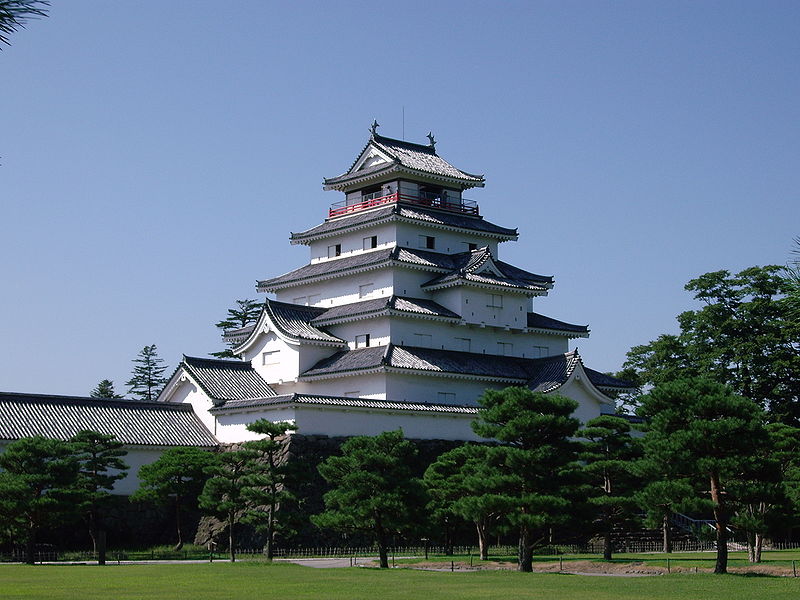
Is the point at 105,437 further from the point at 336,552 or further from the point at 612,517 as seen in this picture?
the point at 612,517

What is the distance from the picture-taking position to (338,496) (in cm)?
3484

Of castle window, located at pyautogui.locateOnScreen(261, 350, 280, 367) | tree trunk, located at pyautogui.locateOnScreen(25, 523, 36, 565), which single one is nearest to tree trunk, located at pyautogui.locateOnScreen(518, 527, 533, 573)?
tree trunk, located at pyautogui.locateOnScreen(25, 523, 36, 565)

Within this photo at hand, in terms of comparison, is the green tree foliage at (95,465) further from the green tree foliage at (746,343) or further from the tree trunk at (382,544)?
the green tree foliage at (746,343)

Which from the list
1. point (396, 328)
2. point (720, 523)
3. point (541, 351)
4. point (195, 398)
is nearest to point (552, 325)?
point (541, 351)

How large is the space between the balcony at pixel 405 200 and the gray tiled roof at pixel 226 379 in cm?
1086

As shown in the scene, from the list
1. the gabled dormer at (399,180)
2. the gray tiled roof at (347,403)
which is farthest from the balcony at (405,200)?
the gray tiled roof at (347,403)

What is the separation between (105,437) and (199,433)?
24.3 ft

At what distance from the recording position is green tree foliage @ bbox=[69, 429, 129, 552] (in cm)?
3984

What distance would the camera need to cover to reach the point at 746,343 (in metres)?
60.4

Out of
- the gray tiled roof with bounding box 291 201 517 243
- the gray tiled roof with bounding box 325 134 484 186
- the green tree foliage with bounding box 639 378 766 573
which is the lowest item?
the green tree foliage with bounding box 639 378 766 573

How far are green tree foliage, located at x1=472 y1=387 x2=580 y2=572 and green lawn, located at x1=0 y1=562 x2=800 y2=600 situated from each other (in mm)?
1921

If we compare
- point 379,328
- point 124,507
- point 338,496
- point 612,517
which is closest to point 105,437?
point 124,507

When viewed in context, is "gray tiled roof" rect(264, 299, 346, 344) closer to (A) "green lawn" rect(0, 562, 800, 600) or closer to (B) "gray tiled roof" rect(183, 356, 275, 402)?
(B) "gray tiled roof" rect(183, 356, 275, 402)

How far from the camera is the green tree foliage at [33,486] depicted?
118 feet
